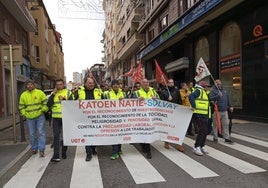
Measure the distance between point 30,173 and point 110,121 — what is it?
7.03 ft

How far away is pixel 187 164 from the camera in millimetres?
6656

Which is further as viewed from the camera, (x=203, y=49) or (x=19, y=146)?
(x=203, y=49)

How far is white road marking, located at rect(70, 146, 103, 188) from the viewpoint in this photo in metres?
5.50

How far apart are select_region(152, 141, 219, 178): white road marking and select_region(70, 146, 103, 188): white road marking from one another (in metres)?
1.66

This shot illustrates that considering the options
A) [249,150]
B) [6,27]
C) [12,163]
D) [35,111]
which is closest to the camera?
[12,163]

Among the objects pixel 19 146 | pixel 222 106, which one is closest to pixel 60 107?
pixel 19 146

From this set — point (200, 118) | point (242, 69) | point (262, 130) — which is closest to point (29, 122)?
point (200, 118)

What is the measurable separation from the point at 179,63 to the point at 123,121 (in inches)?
599

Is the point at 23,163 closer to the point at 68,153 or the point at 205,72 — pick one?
the point at 68,153

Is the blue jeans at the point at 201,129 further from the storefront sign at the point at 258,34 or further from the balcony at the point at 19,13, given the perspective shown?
the balcony at the point at 19,13

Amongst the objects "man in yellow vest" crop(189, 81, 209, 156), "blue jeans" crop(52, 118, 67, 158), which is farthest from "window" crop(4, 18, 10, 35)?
"man in yellow vest" crop(189, 81, 209, 156)

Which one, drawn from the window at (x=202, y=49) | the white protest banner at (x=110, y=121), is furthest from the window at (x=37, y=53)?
the white protest banner at (x=110, y=121)

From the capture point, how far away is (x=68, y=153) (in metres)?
8.11

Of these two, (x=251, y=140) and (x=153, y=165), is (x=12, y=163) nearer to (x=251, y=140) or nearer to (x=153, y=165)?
(x=153, y=165)
